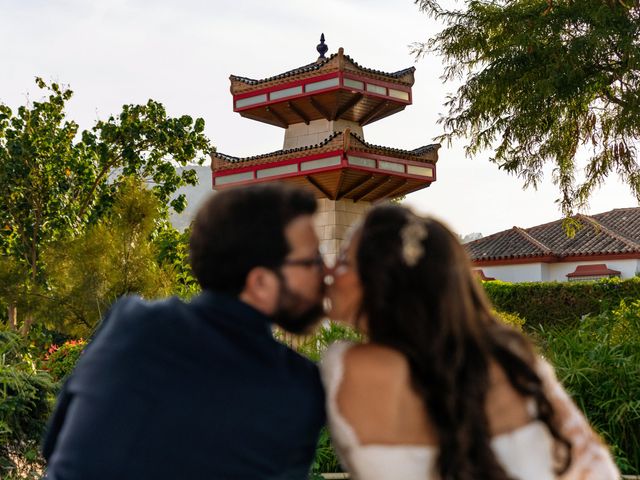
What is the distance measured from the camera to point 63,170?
24.2 metres

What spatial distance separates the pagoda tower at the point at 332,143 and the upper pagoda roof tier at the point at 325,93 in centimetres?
2

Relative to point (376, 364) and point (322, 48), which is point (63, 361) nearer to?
point (322, 48)

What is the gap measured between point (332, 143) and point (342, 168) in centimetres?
69

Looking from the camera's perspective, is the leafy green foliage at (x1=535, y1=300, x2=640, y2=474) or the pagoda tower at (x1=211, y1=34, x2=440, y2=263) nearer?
the leafy green foliage at (x1=535, y1=300, x2=640, y2=474)

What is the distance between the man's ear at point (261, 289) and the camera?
1775 millimetres

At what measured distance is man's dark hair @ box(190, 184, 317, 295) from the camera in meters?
1.75

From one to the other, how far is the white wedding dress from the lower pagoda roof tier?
17.8 m

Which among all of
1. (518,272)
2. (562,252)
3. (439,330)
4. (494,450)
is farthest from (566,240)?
(439,330)

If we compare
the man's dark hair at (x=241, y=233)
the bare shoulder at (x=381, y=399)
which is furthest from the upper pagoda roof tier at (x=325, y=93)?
the bare shoulder at (x=381, y=399)

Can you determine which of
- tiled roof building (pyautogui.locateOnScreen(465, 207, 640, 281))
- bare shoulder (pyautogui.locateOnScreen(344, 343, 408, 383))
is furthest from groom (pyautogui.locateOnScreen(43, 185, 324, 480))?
tiled roof building (pyautogui.locateOnScreen(465, 207, 640, 281))

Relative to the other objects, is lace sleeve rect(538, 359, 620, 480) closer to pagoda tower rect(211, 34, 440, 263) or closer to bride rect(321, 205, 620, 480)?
bride rect(321, 205, 620, 480)

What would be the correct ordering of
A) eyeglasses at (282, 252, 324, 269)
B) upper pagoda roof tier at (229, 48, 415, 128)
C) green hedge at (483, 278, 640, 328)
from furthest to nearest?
green hedge at (483, 278, 640, 328), upper pagoda roof tier at (229, 48, 415, 128), eyeglasses at (282, 252, 324, 269)

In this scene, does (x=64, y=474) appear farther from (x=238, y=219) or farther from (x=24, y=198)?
(x=24, y=198)

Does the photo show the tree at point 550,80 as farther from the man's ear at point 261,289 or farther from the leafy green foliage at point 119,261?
the man's ear at point 261,289
